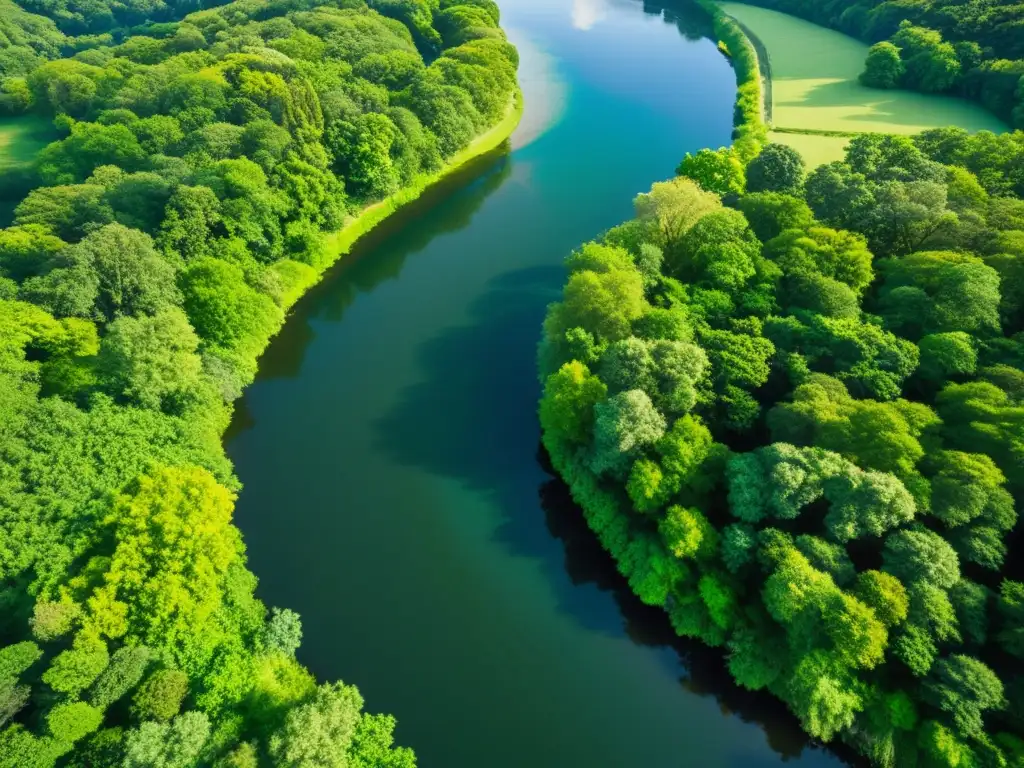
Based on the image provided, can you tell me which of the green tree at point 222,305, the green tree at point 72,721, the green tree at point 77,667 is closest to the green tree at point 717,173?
the green tree at point 222,305

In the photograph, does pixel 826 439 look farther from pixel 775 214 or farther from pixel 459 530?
pixel 775 214

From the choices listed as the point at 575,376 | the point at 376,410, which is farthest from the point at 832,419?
the point at 376,410

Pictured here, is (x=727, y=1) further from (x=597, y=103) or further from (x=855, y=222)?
(x=855, y=222)

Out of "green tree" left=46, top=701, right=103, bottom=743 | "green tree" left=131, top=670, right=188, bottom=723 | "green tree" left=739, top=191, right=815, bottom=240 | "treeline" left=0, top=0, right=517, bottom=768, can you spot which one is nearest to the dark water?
"treeline" left=0, top=0, right=517, bottom=768

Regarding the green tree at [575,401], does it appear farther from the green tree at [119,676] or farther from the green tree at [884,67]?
the green tree at [884,67]

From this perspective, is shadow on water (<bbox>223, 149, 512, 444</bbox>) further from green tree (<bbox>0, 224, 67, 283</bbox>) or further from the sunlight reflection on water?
green tree (<bbox>0, 224, 67, 283</bbox>)

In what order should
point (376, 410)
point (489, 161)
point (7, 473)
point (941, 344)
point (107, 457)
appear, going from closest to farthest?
point (7, 473) < point (107, 457) < point (941, 344) < point (376, 410) < point (489, 161)

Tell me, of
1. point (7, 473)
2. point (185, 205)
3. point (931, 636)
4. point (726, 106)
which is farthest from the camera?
point (726, 106)

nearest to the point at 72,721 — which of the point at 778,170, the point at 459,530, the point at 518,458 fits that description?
the point at 459,530
